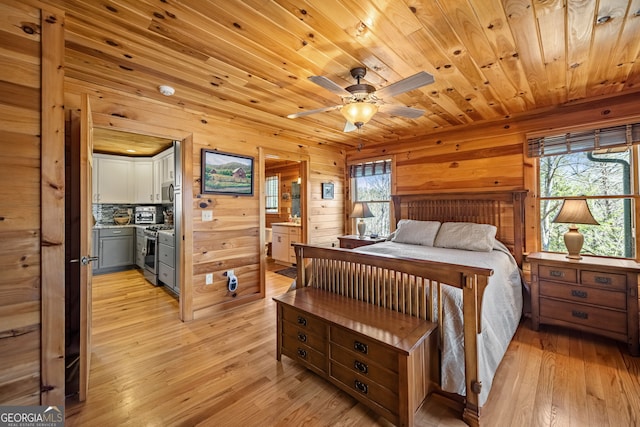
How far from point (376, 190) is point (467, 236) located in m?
1.99

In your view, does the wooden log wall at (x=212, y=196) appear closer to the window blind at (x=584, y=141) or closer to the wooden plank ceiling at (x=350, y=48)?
the wooden plank ceiling at (x=350, y=48)

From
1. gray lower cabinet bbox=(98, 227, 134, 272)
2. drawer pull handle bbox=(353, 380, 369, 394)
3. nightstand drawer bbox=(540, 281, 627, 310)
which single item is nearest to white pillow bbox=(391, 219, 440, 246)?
nightstand drawer bbox=(540, 281, 627, 310)

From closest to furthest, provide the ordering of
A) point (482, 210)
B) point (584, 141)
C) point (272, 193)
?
point (584, 141), point (482, 210), point (272, 193)

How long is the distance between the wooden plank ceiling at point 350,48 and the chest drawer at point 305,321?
1965 millimetres

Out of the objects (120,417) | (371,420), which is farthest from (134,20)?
(371,420)

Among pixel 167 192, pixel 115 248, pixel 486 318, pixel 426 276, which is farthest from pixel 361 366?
pixel 115 248

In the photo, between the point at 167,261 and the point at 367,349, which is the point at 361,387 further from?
the point at 167,261

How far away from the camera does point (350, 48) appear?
6.34 feet

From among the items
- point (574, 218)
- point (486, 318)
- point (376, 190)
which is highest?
point (376, 190)

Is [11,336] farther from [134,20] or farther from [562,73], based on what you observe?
[562,73]

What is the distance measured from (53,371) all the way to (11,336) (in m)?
0.29

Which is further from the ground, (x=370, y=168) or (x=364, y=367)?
(x=370, y=168)

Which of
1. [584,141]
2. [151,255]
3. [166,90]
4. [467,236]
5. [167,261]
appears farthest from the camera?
[151,255]

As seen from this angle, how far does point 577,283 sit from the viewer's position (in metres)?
2.62
